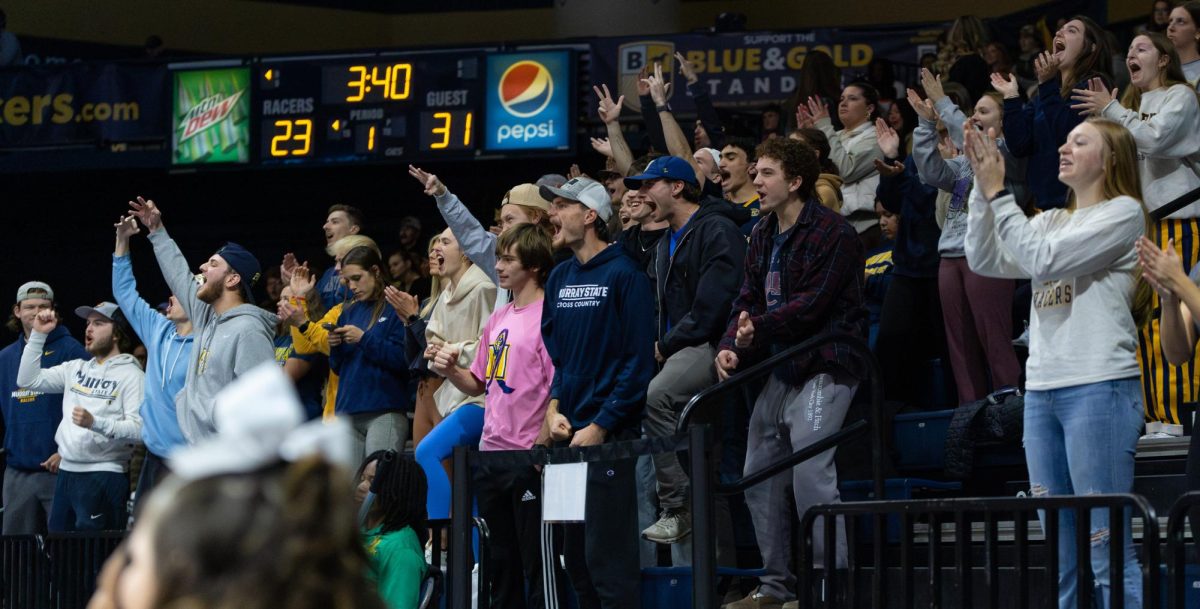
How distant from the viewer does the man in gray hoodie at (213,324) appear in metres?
8.50

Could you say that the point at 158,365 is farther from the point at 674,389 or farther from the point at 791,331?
the point at 791,331

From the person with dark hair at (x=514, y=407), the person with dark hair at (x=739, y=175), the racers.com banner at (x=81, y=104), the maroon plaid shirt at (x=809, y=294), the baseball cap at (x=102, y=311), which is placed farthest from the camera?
the racers.com banner at (x=81, y=104)

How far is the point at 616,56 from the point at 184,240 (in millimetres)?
5710

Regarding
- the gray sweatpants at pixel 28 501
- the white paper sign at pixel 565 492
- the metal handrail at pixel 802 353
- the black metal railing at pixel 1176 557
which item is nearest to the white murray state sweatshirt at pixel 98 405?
the gray sweatpants at pixel 28 501

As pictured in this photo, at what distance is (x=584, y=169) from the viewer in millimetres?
15570

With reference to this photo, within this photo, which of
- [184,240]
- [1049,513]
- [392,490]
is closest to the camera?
[1049,513]

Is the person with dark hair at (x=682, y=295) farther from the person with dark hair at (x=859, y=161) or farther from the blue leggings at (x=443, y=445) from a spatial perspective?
the person with dark hair at (x=859, y=161)

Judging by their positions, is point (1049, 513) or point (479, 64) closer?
point (1049, 513)

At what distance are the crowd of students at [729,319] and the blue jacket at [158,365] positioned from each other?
2cm

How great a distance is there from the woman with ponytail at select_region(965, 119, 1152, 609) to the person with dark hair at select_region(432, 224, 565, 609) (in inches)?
80.9

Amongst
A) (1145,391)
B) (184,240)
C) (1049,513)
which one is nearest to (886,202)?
(1145,391)

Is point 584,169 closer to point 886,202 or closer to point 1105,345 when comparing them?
point 886,202

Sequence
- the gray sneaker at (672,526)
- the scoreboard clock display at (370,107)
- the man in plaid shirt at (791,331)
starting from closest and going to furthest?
1. the man in plaid shirt at (791,331)
2. the gray sneaker at (672,526)
3. the scoreboard clock display at (370,107)

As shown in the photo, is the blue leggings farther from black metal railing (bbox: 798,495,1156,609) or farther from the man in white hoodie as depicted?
the man in white hoodie
